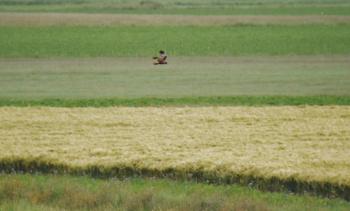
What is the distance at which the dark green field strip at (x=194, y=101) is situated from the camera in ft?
99.7

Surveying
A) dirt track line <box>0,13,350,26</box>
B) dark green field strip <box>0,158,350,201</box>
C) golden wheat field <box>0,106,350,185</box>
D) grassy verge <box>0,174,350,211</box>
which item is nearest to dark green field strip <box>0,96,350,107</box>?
golden wheat field <box>0,106,350,185</box>

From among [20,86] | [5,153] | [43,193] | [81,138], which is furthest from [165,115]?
[20,86]

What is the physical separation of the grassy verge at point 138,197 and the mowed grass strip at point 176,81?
12.3 metres

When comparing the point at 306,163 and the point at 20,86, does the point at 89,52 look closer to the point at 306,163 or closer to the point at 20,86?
the point at 20,86

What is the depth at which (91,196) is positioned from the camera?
17359 mm

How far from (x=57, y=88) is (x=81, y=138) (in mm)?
13381

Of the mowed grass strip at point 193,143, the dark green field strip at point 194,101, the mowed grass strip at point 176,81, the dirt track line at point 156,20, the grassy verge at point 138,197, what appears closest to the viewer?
the grassy verge at point 138,197

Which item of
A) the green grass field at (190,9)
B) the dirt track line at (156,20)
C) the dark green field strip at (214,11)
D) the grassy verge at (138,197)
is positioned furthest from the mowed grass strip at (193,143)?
the green grass field at (190,9)

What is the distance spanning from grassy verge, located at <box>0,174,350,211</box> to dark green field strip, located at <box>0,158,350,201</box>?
25 centimetres

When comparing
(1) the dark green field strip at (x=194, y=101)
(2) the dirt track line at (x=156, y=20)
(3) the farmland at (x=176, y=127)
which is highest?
(2) the dirt track line at (x=156, y=20)

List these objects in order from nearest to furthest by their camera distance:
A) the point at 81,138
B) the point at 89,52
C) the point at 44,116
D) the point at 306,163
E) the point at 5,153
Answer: the point at 306,163 < the point at 5,153 < the point at 81,138 < the point at 44,116 < the point at 89,52

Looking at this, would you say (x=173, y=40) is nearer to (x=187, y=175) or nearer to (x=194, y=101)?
(x=194, y=101)

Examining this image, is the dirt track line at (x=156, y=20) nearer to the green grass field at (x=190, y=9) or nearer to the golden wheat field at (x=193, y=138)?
the green grass field at (x=190, y=9)

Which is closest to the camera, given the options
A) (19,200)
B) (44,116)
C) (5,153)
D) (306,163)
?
(19,200)
